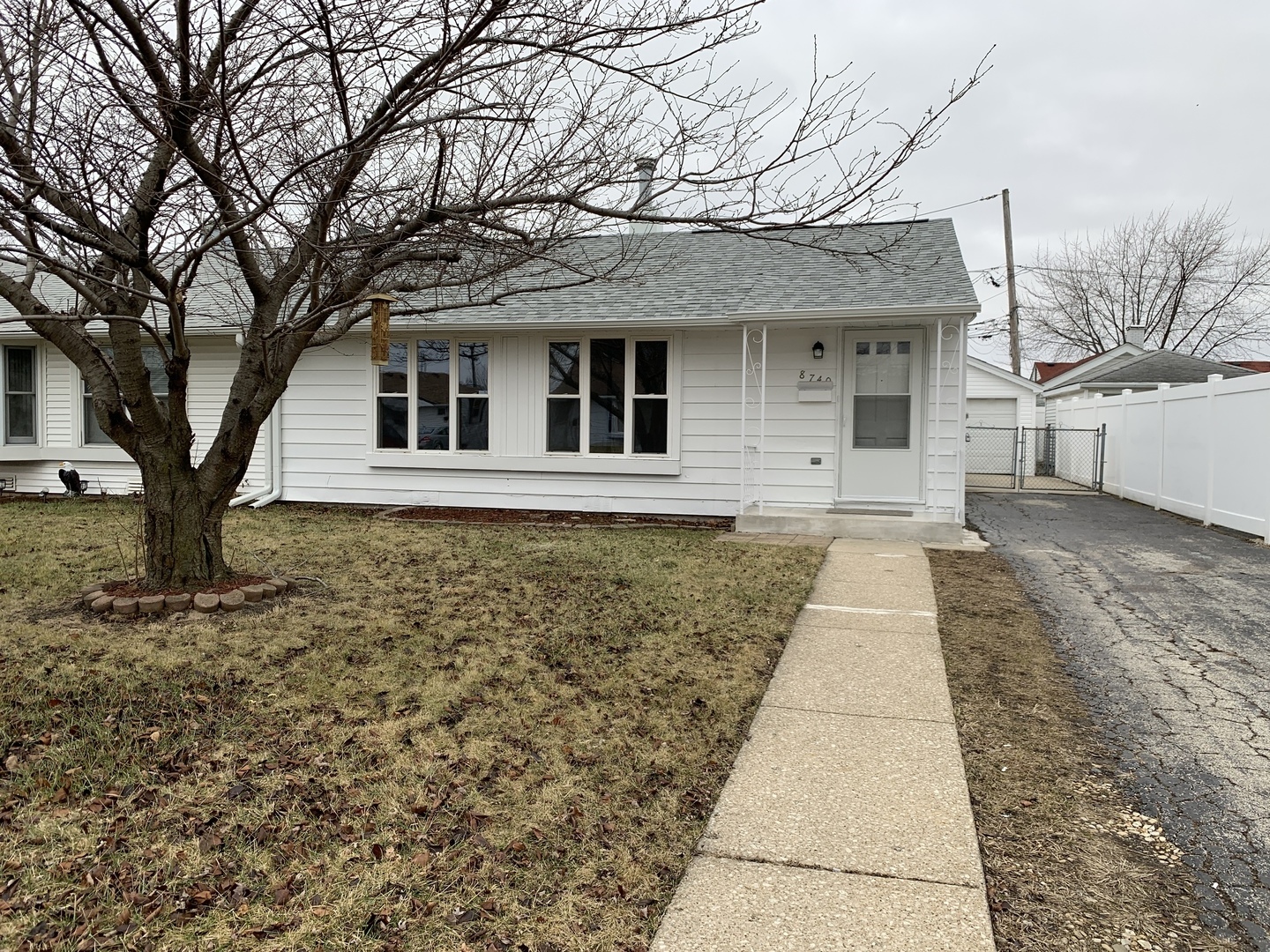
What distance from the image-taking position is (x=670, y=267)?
11.9 meters

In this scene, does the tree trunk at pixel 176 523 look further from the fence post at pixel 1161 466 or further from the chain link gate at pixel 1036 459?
the chain link gate at pixel 1036 459

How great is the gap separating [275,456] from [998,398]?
60.8 ft

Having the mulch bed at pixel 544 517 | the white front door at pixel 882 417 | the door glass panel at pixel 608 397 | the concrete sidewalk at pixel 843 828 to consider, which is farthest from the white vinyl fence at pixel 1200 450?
the door glass panel at pixel 608 397

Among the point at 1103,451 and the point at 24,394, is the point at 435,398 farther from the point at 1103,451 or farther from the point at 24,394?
the point at 1103,451

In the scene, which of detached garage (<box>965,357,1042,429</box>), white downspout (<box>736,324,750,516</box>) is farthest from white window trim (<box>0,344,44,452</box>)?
detached garage (<box>965,357,1042,429</box>)

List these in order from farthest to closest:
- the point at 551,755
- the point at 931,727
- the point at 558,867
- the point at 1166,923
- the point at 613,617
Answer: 1. the point at 613,617
2. the point at 931,727
3. the point at 551,755
4. the point at 558,867
5. the point at 1166,923

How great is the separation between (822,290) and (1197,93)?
19.9 metres

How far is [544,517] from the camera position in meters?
11.2

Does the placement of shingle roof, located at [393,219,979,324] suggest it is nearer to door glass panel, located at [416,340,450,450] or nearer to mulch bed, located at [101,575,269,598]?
door glass panel, located at [416,340,450,450]

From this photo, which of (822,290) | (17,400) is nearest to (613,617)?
(822,290)

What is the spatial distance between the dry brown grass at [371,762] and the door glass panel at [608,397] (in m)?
4.72

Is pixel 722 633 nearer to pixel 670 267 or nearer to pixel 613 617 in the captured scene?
pixel 613 617

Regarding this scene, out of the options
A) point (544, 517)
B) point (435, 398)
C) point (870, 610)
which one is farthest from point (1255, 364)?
point (870, 610)

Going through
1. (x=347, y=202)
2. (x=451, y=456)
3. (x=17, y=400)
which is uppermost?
(x=347, y=202)
